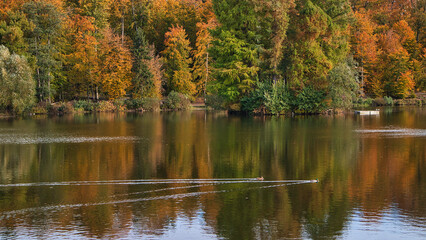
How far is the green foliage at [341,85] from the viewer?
204ft

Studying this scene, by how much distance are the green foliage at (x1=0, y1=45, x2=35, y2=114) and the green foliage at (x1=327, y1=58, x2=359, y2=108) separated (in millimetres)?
37988

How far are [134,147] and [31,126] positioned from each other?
2143cm

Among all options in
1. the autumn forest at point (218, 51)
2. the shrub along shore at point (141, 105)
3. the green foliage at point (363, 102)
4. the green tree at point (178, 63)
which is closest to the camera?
the autumn forest at point (218, 51)

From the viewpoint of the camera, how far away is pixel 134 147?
34938mm

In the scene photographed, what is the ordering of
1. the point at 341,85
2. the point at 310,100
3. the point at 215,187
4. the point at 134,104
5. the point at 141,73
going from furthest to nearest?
the point at 141,73 < the point at 134,104 < the point at 310,100 < the point at 341,85 < the point at 215,187

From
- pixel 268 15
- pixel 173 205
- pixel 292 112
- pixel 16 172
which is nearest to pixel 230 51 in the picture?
pixel 268 15

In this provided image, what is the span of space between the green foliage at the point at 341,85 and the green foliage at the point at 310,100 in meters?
1.17

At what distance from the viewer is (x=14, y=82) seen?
67.1 meters

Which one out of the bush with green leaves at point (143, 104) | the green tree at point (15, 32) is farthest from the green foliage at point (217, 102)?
the green tree at point (15, 32)

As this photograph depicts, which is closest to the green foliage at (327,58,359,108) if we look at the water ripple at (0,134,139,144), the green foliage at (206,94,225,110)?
the green foliage at (206,94,225,110)

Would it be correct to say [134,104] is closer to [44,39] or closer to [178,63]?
[178,63]

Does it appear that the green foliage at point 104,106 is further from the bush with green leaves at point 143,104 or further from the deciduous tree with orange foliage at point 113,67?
the bush with green leaves at point 143,104

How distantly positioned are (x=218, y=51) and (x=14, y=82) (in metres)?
26.2

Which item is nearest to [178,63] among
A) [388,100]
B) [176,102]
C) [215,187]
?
[176,102]
